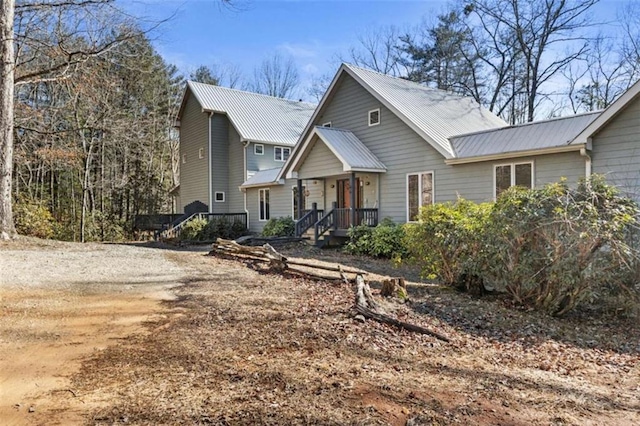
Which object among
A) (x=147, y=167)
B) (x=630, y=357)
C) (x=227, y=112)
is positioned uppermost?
(x=227, y=112)

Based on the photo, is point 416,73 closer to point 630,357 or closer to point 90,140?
point 90,140

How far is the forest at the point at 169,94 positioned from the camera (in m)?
19.5

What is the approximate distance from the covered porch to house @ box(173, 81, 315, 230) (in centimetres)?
588

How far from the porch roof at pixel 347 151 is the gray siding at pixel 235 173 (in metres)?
7.61

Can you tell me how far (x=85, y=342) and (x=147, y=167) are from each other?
27.4 meters

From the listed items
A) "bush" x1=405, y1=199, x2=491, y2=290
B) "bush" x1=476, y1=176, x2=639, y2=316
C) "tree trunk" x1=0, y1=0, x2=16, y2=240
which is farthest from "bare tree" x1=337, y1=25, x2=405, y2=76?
"bush" x1=476, y1=176, x2=639, y2=316

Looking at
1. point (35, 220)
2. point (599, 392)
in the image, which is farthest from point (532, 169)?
point (35, 220)

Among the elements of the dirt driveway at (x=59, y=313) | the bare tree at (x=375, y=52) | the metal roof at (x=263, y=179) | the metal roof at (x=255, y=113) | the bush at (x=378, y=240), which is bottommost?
the dirt driveway at (x=59, y=313)

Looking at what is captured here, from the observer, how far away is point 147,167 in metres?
29.9

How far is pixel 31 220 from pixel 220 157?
10333 mm

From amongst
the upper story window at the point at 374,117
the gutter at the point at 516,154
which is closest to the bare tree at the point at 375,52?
the upper story window at the point at 374,117

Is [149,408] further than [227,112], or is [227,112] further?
[227,112]

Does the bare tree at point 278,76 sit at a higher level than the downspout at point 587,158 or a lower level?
higher

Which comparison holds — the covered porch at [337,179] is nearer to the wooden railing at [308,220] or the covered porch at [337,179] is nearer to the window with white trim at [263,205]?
the wooden railing at [308,220]
